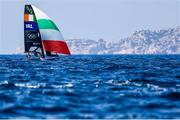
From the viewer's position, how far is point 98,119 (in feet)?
75.7

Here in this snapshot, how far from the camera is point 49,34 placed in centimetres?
10100

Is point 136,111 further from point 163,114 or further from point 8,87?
point 8,87

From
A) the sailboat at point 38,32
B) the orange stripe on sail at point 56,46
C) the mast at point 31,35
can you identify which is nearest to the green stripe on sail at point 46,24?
the sailboat at point 38,32

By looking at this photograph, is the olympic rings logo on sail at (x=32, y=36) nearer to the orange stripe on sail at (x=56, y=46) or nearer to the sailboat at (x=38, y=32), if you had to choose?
the sailboat at (x=38, y=32)

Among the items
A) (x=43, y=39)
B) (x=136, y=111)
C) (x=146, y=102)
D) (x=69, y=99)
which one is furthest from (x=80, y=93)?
(x=43, y=39)

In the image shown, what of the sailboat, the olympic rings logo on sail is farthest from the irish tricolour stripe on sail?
the olympic rings logo on sail

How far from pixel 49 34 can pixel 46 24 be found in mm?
2881

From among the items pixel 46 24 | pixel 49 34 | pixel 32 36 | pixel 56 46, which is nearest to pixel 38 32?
pixel 32 36

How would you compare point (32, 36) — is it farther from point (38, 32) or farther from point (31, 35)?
point (38, 32)

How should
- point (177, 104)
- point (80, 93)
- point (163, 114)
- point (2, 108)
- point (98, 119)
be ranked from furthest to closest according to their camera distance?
point (80, 93)
point (177, 104)
point (2, 108)
point (163, 114)
point (98, 119)

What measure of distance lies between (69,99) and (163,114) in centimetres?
737

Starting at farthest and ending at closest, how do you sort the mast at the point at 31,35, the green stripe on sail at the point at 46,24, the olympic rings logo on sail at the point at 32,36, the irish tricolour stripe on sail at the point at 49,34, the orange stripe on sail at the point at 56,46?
the mast at the point at 31,35 < the olympic rings logo on sail at the point at 32,36 < the green stripe on sail at the point at 46,24 < the irish tricolour stripe on sail at the point at 49,34 < the orange stripe on sail at the point at 56,46

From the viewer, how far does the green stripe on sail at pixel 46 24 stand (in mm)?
101050

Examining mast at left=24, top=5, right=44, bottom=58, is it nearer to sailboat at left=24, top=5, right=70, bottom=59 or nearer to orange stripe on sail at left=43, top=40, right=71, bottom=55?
sailboat at left=24, top=5, right=70, bottom=59
